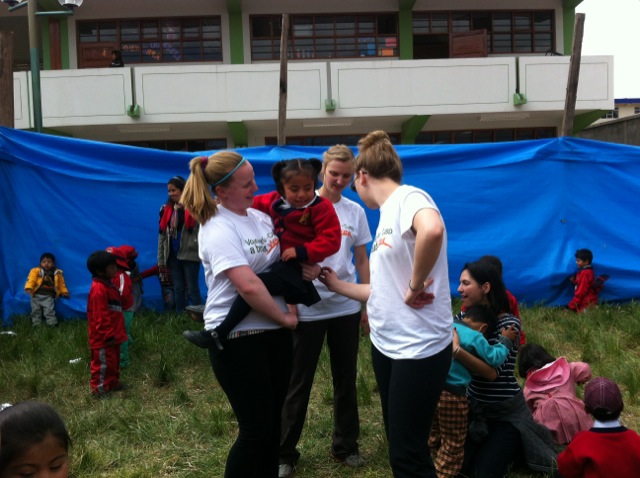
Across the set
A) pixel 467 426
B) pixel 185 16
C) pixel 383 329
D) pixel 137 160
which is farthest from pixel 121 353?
pixel 185 16

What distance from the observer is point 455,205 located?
24.2 ft

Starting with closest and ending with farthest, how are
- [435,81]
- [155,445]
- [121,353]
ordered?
[155,445] < [121,353] < [435,81]

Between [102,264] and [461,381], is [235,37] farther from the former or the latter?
[461,381]

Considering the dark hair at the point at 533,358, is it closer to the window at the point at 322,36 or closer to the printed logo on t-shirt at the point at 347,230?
the printed logo on t-shirt at the point at 347,230

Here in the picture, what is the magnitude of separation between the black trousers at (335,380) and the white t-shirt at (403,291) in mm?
946

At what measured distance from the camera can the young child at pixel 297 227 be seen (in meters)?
2.90

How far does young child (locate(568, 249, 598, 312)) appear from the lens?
706cm

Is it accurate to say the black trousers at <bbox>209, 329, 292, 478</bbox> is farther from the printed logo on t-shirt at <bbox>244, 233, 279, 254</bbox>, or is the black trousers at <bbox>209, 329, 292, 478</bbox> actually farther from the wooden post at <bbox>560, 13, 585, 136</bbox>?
the wooden post at <bbox>560, 13, 585, 136</bbox>

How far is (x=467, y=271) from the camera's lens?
3.56 m

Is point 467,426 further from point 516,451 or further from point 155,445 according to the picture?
→ point 155,445

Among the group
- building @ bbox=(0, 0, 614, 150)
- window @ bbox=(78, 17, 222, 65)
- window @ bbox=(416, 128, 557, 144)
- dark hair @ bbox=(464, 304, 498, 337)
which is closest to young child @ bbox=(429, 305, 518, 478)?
dark hair @ bbox=(464, 304, 498, 337)

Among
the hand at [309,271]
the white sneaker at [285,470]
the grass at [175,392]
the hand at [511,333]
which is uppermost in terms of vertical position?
the hand at [309,271]

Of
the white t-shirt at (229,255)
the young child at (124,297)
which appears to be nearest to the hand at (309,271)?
the white t-shirt at (229,255)

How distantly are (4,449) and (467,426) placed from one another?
2448mm
